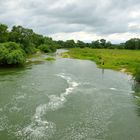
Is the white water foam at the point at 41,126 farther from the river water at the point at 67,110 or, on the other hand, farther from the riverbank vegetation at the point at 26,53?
the riverbank vegetation at the point at 26,53

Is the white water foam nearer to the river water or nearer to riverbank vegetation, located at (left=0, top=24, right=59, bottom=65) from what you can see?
the river water

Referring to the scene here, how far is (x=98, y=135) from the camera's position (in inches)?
832

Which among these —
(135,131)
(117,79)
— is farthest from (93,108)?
(117,79)

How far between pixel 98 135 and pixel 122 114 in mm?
6306

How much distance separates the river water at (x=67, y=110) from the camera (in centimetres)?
2142

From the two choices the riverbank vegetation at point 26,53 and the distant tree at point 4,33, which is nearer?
the riverbank vegetation at point 26,53

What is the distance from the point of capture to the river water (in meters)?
21.4

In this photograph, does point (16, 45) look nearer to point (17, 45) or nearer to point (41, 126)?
point (17, 45)

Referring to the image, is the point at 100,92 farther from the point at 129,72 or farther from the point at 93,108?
the point at 129,72

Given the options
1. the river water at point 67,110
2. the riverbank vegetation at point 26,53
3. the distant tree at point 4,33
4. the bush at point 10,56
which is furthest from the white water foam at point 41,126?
the distant tree at point 4,33

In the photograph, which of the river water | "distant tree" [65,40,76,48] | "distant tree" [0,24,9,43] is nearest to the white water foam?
Result: the river water

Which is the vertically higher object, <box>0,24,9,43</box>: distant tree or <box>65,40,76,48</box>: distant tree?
<box>0,24,9,43</box>: distant tree

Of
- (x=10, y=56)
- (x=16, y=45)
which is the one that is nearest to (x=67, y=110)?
(x=10, y=56)

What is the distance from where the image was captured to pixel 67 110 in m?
27.2
